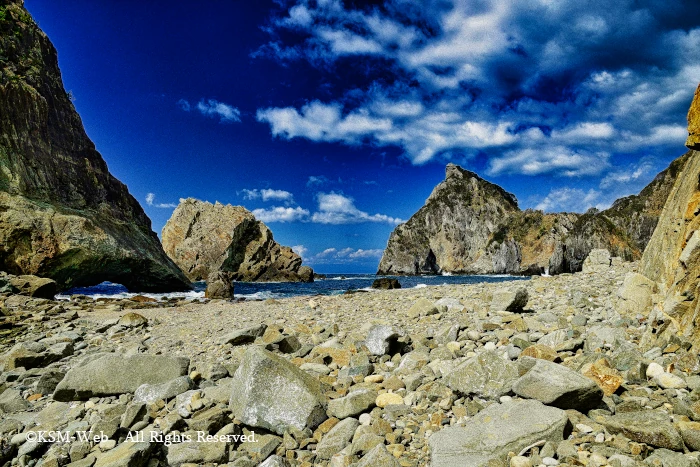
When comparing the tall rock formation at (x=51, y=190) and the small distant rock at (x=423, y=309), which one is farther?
the tall rock formation at (x=51, y=190)

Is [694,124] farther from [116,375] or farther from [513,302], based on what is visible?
[116,375]

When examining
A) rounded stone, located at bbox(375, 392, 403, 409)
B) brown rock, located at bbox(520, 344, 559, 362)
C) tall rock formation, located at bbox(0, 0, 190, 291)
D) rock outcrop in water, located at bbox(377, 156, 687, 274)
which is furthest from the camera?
rock outcrop in water, located at bbox(377, 156, 687, 274)

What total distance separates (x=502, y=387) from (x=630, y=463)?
58.5 inches

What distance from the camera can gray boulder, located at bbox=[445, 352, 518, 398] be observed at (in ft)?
13.6

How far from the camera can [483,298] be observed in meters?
9.80

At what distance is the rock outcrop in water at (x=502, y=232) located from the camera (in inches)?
4444

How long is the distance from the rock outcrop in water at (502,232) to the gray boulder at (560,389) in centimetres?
12198

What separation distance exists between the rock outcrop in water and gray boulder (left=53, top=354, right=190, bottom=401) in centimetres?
12371

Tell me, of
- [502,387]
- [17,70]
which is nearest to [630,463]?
[502,387]

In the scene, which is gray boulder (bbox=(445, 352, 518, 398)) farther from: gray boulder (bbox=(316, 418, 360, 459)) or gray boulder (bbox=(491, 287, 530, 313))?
gray boulder (bbox=(491, 287, 530, 313))

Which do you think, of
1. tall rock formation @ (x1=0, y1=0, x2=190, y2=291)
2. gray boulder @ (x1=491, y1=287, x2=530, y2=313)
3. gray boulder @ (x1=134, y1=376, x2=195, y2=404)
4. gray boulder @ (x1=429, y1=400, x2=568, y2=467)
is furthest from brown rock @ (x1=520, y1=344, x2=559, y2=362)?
tall rock formation @ (x1=0, y1=0, x2=190, y2=291)

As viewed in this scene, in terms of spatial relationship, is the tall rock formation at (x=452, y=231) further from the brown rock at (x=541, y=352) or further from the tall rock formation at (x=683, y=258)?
the brown rock at (x=541, y=352)

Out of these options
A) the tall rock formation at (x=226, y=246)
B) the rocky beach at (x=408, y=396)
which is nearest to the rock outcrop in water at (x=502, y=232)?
the tall rock formation at (x=226, y=246)

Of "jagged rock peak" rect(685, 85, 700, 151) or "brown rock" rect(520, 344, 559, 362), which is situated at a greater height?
"jagged rock peak" rect(685, 85, 700, 151)
